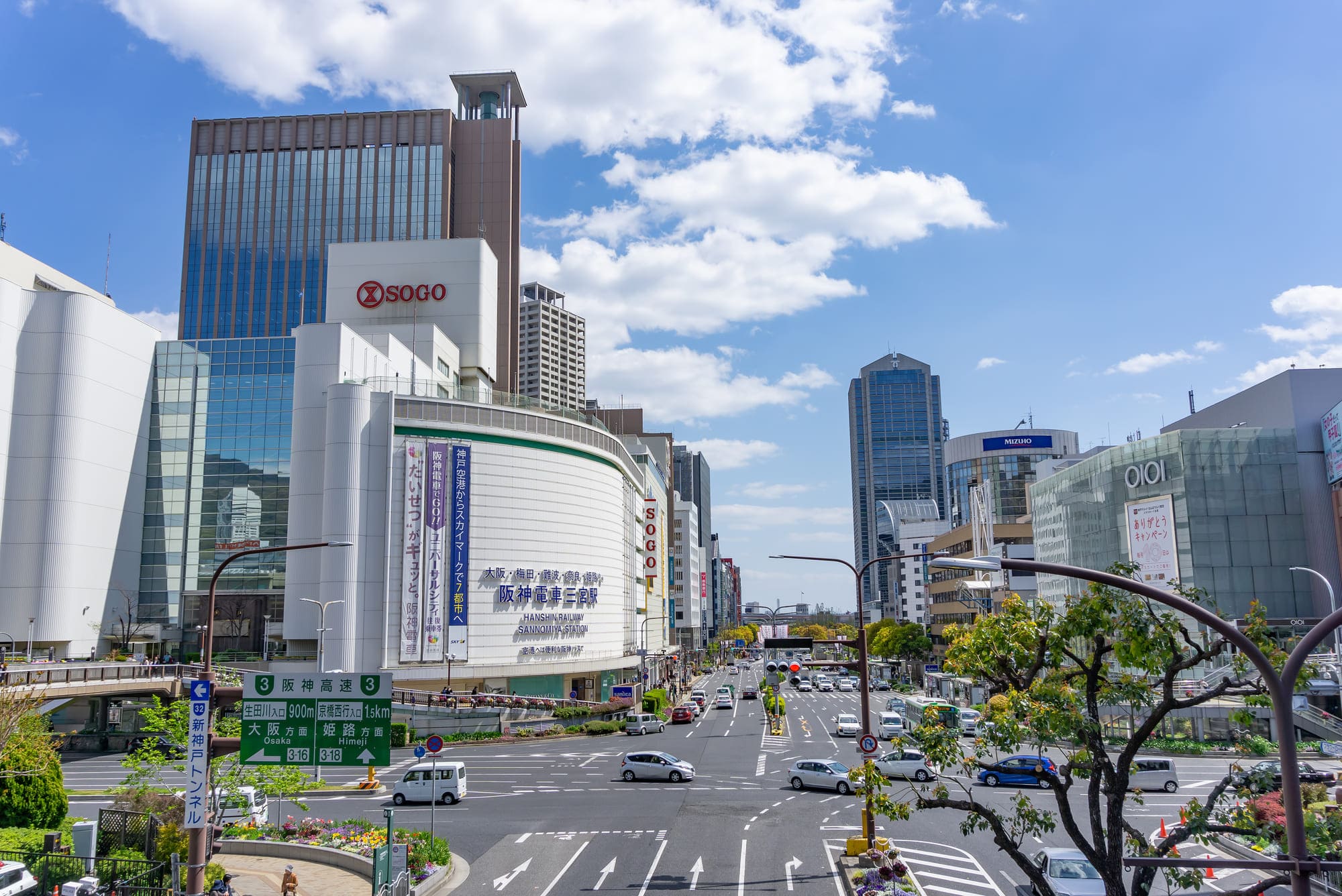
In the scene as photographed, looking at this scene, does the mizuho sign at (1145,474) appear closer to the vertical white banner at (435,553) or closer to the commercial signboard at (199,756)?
the vertical white banner at (435,553)

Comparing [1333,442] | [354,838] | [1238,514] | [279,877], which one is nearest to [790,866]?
[354,838]

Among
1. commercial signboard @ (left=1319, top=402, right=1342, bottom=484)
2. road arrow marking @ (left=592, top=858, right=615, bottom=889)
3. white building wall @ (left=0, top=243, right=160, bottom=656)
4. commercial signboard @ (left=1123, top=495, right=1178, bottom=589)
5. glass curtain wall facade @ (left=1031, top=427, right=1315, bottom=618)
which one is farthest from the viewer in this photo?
commercial signboard @ (left=1123, top=495, right=1178, bottom=589)

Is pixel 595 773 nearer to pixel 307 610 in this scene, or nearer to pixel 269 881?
pixel 269 881

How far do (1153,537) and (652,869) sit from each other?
5505cm

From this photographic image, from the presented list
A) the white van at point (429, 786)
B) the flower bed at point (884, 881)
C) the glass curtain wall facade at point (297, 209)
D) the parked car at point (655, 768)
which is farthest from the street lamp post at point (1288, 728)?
the glass curtain wall facade at point (297, 209)

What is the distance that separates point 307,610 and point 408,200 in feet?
275

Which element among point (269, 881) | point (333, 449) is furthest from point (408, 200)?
point (269, 881)

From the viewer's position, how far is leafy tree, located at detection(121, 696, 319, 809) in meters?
26.3

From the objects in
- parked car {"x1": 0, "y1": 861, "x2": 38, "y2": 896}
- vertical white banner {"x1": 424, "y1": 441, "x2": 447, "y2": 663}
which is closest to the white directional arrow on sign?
parked car {"x1": 0, "y1": 861, "x2": 38, "y2": 896}

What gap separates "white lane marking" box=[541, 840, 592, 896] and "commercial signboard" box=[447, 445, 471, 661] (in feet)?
126

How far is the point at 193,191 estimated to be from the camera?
135250 mm

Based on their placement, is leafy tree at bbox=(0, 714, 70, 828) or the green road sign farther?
leafy tree at bbox=(0, 714, 70, 828)

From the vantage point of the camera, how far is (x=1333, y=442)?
61.3 meters

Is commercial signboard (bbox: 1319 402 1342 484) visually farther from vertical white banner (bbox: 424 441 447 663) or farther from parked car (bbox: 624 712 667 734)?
vertical white banner (bbox: 424 441 447 663)
